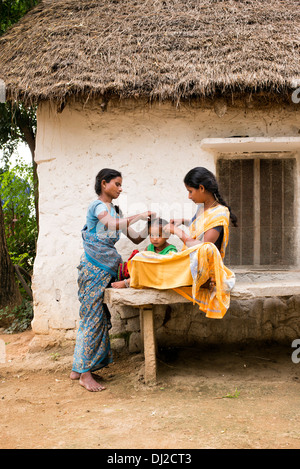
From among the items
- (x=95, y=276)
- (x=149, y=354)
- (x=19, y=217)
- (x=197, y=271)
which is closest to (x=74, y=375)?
(x=149, y=354)

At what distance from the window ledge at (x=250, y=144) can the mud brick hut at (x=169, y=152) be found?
0.04 feet

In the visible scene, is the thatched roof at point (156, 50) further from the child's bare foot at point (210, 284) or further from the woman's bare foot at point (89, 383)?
the woman's bare foot at point (89, 383)

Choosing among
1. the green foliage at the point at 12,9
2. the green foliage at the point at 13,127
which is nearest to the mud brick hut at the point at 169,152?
the green foliage at the point at 13,127

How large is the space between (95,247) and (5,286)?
227cm

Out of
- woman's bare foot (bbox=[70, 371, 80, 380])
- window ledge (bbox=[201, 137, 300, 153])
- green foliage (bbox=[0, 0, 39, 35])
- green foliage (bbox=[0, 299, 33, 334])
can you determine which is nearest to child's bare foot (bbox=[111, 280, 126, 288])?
woman's bare foot (bbox=[70, 371, 80, 380])

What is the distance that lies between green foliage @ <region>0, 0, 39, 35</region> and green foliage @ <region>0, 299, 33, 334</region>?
4408 mm

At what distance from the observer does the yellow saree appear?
3193 mm

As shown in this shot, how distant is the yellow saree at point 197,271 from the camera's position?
10.5 feet

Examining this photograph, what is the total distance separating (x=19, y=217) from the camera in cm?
663

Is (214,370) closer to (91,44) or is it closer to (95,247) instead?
(95,247)

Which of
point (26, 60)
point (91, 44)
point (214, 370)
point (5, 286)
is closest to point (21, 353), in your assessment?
point (5, 286)

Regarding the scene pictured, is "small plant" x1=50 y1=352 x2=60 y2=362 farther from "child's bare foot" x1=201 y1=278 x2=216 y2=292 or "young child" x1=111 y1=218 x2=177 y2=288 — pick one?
"child's bare foot" x1=201 y1=278 x2=216 y2=292

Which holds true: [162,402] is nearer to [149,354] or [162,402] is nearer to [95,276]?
[149,354]

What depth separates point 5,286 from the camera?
5289 mm
